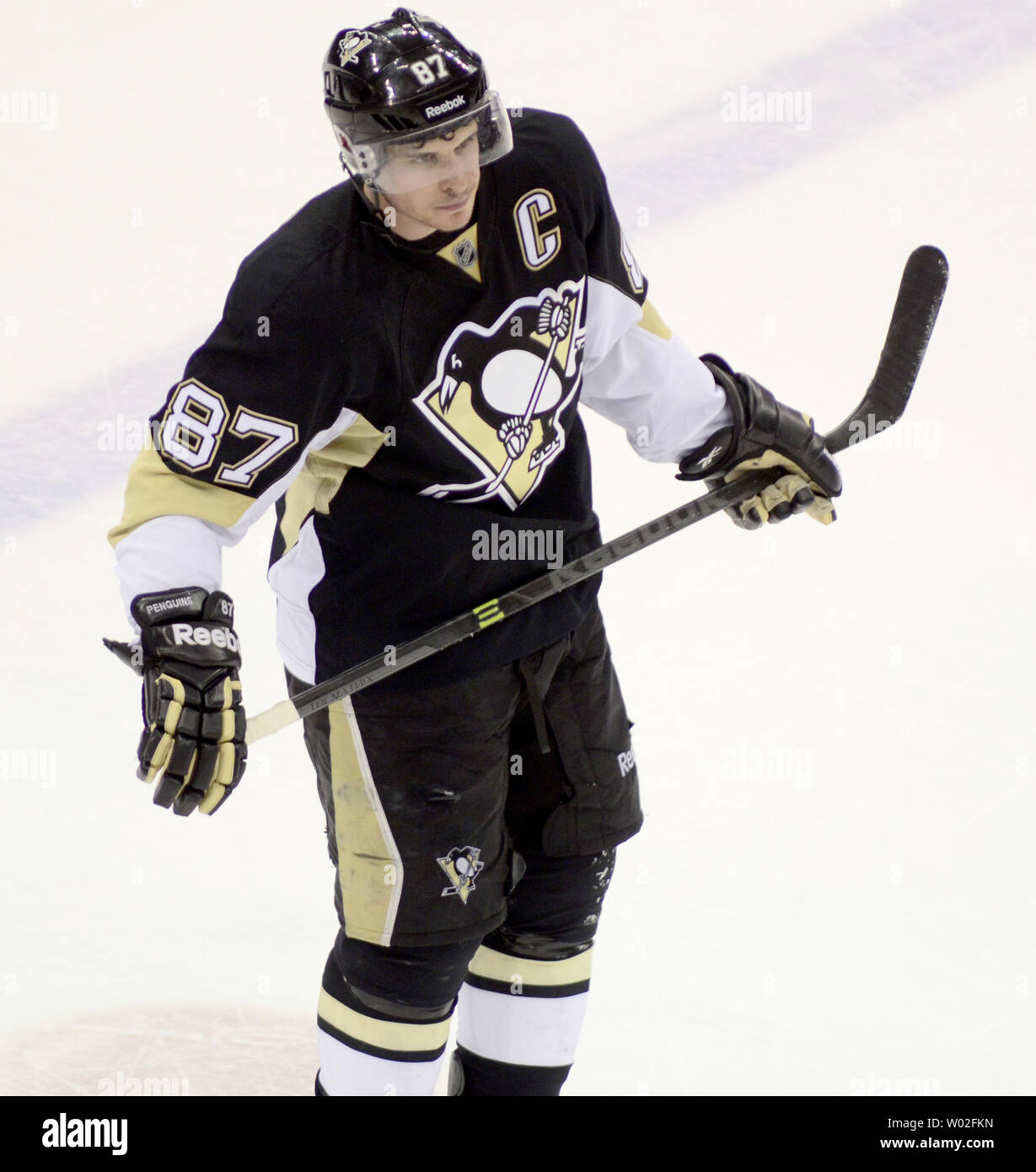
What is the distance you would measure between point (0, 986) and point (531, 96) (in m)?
2.99

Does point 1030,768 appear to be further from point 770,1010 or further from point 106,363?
point 106,363

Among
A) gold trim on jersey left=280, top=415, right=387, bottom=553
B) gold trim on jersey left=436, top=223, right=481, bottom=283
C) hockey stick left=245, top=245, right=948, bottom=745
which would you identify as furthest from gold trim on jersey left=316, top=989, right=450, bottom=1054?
gold trim on jersey left=436, top=223, right=481, bottom=283

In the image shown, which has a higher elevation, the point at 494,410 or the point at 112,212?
the point at 494,410

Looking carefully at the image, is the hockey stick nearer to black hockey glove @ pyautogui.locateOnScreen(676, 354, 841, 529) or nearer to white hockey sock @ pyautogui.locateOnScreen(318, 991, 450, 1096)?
black hockey glove @ pyautogui.locateOnScreen(676, 354, 841, 529)

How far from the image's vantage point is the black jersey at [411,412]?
1773mm

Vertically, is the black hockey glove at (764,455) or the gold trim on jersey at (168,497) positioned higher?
the gold trim on jersey at (168,497)

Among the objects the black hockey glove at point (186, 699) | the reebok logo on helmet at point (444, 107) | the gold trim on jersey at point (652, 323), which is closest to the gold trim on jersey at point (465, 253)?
the reebok logo on helmet at point (444, 107)

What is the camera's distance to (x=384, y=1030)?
6.70 feet

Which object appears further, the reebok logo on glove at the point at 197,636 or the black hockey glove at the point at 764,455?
the black hockey glove at the point at 764,455

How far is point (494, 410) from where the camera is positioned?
1906 mm

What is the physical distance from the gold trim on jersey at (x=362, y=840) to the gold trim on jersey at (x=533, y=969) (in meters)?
0.27

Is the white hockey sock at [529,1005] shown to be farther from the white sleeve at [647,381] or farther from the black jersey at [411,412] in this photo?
the white sleeve at [647,381]

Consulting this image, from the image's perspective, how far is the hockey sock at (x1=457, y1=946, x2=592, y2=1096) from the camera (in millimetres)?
2227
